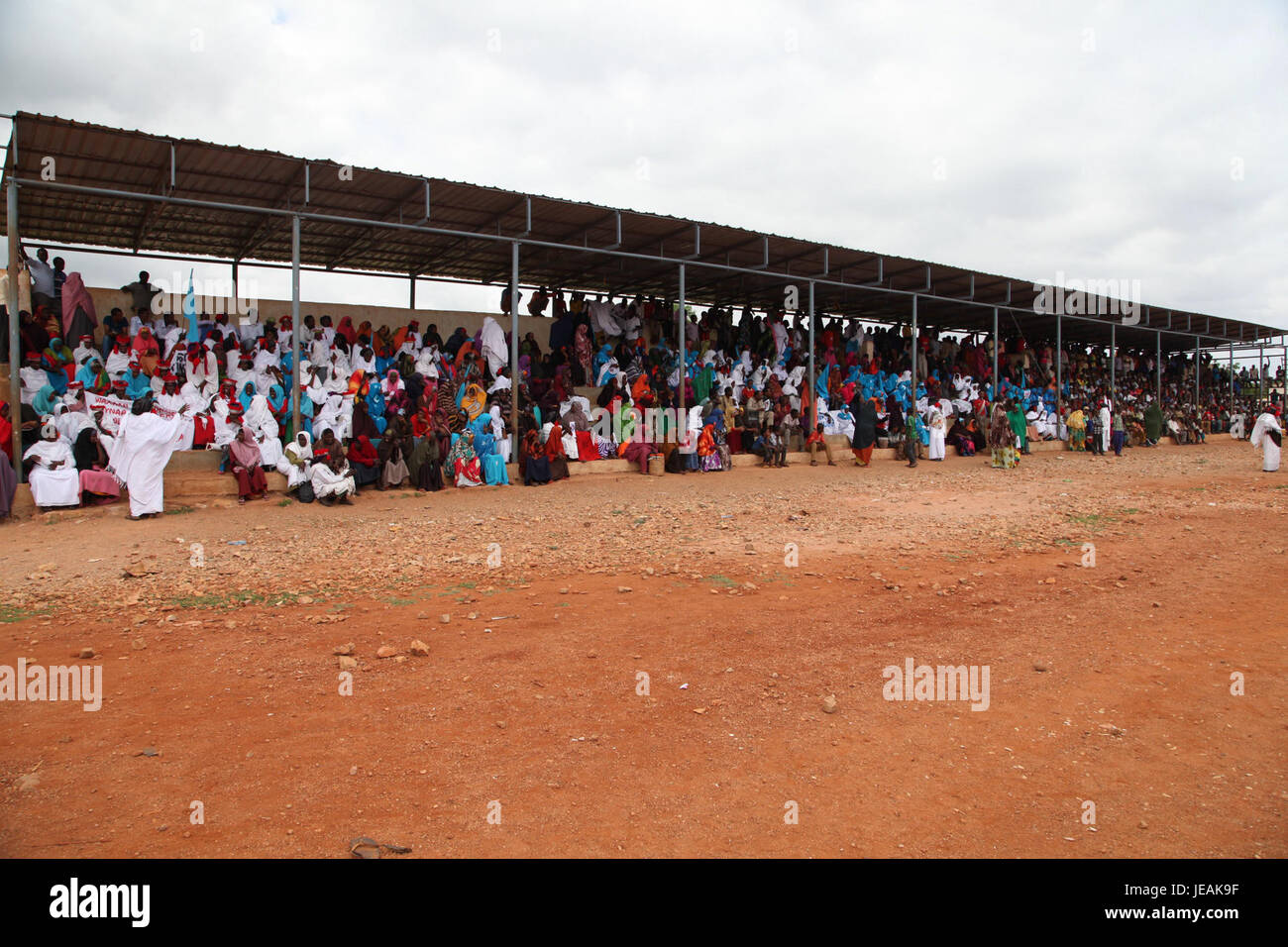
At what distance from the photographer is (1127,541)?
7.68 metres

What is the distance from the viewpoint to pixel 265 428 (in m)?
11.4

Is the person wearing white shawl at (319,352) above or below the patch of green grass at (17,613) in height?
above

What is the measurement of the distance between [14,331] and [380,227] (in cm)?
483

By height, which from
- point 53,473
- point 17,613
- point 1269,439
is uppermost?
point 1269,439

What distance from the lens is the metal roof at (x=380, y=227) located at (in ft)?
32.8

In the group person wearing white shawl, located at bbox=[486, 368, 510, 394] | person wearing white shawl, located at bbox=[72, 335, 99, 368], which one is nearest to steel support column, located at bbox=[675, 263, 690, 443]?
person wearing white shawl, located at bbox=[486, 368, 510, 394]

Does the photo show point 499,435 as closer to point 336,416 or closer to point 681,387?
point 336,416

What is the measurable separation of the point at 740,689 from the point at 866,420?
13966 mm

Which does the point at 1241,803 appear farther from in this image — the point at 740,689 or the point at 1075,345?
the point at 1075,345

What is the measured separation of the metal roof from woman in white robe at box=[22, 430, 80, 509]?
2981mm

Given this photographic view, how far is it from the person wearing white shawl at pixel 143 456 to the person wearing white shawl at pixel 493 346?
235 inches

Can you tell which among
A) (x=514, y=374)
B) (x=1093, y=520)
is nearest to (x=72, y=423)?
(x=514, y=374)

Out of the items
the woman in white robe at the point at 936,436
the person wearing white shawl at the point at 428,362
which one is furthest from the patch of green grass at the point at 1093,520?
the person wearing white shawl at the point at 428,362

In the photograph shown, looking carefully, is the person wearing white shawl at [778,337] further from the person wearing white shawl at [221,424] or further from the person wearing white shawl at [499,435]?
the person wearing white shawl at [221,424]
